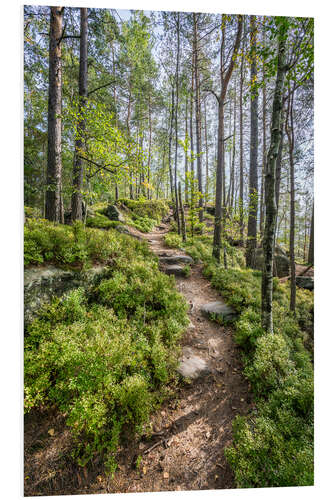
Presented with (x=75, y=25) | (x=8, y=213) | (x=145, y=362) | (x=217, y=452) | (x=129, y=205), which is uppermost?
(x=75, y=25)

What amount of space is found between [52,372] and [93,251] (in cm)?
221

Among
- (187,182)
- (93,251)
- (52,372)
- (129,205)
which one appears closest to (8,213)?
(93,251)

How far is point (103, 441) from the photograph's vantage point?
1.94 metres

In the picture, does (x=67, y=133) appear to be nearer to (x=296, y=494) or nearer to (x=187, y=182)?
(x=187, y=182)

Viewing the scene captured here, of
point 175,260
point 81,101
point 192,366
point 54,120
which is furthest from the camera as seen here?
point 175,260

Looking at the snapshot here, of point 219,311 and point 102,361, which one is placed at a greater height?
point 102,361

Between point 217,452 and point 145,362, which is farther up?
point 145,362

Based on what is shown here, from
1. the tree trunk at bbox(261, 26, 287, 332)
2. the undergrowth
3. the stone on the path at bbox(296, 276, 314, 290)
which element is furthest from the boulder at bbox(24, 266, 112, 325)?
the stone on the path at bbox(296, 276, 314, 290)

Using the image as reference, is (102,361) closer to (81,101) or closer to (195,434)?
(195,434)

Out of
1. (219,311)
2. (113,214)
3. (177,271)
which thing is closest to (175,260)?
(177,271)

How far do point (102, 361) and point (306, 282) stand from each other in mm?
8647

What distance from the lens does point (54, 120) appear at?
4.23 metres

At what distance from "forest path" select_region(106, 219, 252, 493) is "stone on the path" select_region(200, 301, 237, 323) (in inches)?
27.2

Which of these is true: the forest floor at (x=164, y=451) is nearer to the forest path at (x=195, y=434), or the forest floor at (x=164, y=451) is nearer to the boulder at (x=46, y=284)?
the forest path at (x=195, y=434)
